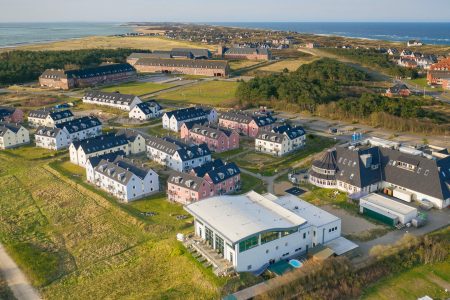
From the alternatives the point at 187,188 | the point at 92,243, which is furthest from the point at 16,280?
the point at 187,188

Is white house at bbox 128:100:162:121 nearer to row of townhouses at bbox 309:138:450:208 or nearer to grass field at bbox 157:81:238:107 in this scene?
grass field at bbox 157:81:238:107

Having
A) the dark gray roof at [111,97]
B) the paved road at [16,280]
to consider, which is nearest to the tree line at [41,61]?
the dark gray roof at [111,97]

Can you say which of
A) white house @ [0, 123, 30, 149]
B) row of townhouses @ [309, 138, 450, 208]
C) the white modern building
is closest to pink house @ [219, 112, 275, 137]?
row of townhouses @ [309, 138, 450, 208]

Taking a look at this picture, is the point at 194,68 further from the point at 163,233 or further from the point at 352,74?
the point at 163,233

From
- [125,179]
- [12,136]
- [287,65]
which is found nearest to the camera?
[125,179]

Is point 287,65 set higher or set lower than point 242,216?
higher

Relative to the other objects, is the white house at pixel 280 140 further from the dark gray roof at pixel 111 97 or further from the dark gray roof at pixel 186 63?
the dark gray roof at pixel 186 63

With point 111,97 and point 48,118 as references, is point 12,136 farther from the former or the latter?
point 111,97
